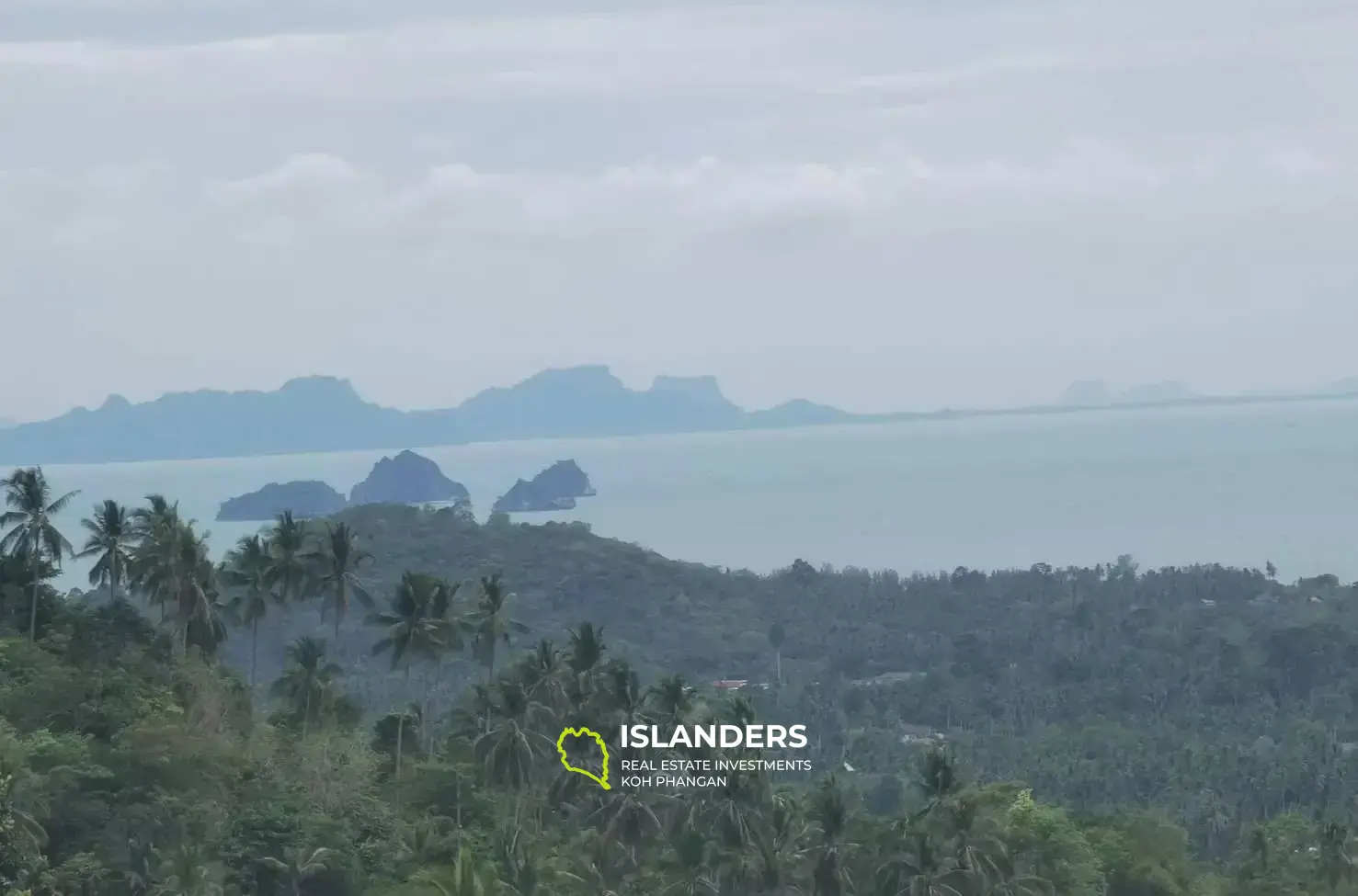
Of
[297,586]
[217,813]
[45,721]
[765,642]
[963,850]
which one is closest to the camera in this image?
[963,850]

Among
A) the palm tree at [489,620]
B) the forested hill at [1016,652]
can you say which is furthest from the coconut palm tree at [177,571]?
the forested hill at [1016,652]

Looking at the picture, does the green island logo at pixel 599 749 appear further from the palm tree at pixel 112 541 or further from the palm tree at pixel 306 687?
the palm tree at pixel 112 541

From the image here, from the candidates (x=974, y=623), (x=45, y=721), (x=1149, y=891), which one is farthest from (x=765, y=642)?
(x=45, y=721)

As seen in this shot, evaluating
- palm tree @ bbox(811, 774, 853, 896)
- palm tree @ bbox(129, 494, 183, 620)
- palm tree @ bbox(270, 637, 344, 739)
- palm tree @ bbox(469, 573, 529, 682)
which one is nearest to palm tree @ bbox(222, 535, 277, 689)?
palm tree @ bbox(270, 637, 344, 739)

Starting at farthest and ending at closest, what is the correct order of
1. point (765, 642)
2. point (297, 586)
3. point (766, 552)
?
point (766, 552), point (765, 642), point (297, 586)

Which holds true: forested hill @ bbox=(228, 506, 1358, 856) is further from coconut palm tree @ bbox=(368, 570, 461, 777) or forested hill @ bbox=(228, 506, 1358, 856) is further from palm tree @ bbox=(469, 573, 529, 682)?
coconut palm tree @ bbox=(368, 570, 461, 777)

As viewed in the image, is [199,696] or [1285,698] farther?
[1285,698]

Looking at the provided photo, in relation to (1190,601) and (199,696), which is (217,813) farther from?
(1190,601)

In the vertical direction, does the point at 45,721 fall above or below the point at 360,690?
above
